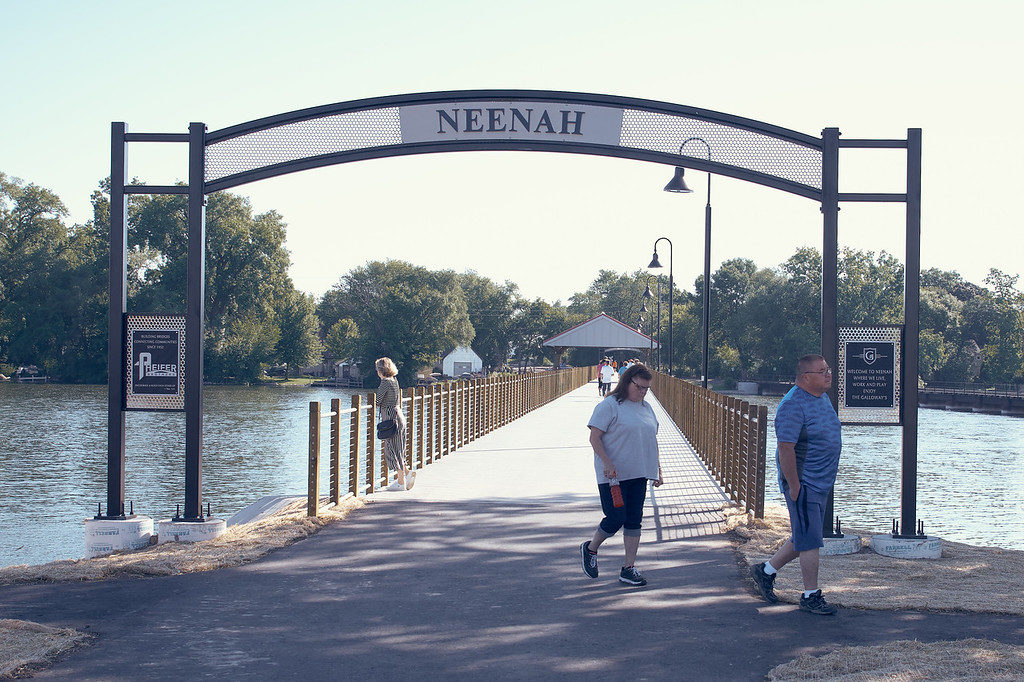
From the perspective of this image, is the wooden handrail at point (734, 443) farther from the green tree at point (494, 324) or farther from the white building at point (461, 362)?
the green tree at point (494, 324)

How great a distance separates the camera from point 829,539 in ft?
27.8

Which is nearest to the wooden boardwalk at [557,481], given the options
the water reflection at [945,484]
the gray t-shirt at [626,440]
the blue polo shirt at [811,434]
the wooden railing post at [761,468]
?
the wooden railing post at [761,468]

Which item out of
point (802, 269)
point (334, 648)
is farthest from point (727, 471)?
point (802, 269)

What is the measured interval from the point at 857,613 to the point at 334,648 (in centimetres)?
324

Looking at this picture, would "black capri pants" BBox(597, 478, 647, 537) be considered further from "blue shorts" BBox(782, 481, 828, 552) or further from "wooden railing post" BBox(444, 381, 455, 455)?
"wooden railing post" BBox(444, 381, 455, 455)

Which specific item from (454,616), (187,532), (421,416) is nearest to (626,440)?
(454,616)

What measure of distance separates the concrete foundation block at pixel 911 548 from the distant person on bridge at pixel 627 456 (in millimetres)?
2530

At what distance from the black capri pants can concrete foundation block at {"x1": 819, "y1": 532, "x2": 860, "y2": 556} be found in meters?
2.20

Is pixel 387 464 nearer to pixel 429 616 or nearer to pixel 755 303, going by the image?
pixel 429 616

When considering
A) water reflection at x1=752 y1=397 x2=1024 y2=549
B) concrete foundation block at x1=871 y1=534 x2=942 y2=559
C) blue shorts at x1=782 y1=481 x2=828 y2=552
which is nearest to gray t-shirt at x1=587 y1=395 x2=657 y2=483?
blue shorts at x1=782 y1=481 x2=828 y2=552

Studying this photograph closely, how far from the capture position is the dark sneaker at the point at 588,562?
7.20 metres

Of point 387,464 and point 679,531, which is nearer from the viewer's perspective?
point 679,531

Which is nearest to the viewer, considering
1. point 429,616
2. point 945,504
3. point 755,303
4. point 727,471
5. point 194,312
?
point 429,616

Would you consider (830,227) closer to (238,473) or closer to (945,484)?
(945,484)
